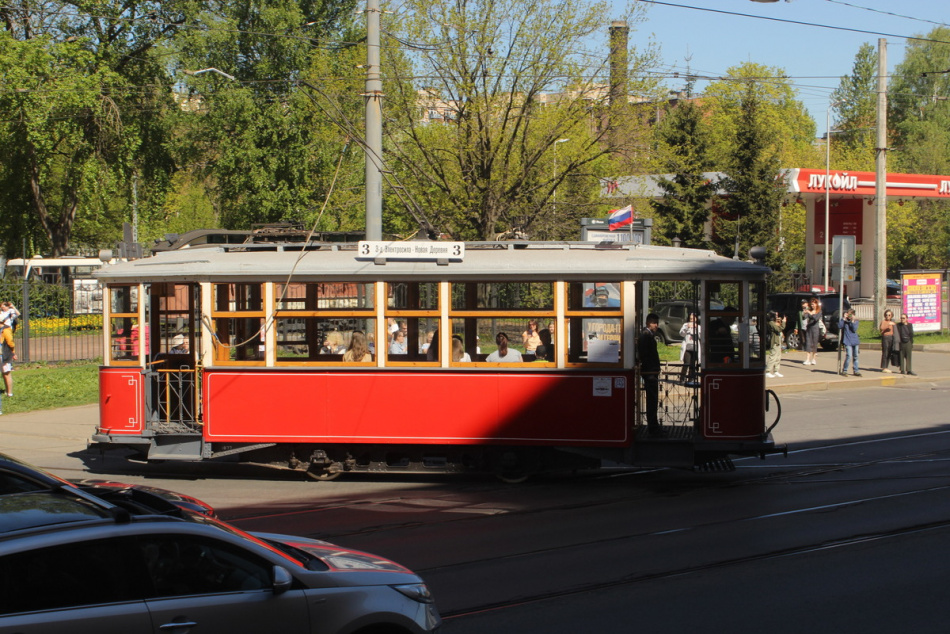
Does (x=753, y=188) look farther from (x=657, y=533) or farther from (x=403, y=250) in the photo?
(x=657, y=533)

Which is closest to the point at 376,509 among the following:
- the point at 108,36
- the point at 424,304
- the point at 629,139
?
the point at 424,304

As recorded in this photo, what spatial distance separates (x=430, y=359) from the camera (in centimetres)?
1186

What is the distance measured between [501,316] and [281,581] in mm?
7219

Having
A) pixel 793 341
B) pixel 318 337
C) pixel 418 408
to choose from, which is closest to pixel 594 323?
pixel 418 408

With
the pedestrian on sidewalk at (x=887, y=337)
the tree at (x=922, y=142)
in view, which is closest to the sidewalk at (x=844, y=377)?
the pedestrian on sidewalk at (x=887, y=337)

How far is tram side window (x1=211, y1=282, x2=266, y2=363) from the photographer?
12.1 meters

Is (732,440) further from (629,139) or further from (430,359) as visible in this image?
(629,139)

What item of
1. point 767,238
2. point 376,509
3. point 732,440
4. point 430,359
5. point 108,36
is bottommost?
point 376,509

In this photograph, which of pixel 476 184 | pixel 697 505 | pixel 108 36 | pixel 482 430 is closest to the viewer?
pixel 697 505

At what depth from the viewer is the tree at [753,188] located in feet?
139

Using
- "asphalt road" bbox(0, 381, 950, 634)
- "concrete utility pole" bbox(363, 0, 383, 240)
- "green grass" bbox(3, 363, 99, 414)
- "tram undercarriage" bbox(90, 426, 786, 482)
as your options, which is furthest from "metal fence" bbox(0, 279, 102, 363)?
"tram undercarriage" bbox(90, 426, 786, 482)

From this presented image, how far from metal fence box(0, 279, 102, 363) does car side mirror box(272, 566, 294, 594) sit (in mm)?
21974

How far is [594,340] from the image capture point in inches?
456

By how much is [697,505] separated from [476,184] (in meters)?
15.1
